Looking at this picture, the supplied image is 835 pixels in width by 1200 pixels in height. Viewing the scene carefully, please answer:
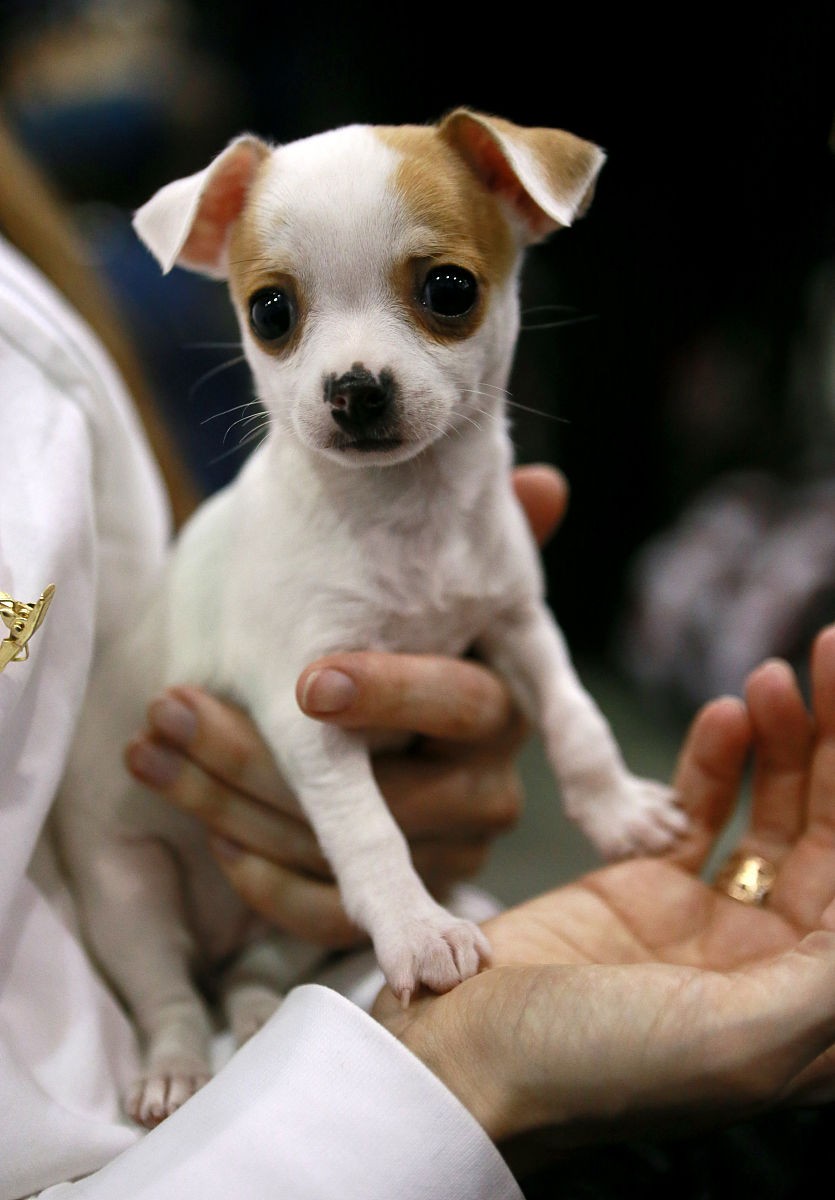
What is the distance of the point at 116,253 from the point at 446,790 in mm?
1293

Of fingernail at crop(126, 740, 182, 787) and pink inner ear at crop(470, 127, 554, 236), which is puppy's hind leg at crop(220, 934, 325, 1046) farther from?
pink inner ear at crop(470, 127, 554, 236)

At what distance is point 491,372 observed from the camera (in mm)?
1206

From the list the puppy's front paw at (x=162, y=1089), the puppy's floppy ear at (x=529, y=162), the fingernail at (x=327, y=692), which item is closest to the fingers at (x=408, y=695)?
the fingernail at (x=327, y=692)

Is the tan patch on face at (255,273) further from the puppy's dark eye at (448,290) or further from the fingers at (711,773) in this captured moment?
the fingers at (711,773)

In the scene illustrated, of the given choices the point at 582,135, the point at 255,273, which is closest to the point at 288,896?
the point at 255,273

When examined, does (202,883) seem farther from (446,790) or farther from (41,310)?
(41,310)

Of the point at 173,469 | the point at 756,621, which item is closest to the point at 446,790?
the point at 173,469

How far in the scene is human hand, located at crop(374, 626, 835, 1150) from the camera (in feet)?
2.69

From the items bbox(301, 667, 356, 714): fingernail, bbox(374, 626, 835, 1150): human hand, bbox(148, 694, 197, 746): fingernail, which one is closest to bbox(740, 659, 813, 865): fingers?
bbox(374, 626, 835, 1150): human hand

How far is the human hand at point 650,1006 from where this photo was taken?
0.82 metres

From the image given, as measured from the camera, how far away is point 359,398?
1035mm

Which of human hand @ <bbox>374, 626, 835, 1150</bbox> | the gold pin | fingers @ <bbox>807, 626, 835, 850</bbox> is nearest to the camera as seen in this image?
→ human hand @ <bbox>374, 626, 835, 1150</bbox>

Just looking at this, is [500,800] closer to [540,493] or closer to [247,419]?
[540,493]

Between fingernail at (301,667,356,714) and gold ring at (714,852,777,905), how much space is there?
610mm
